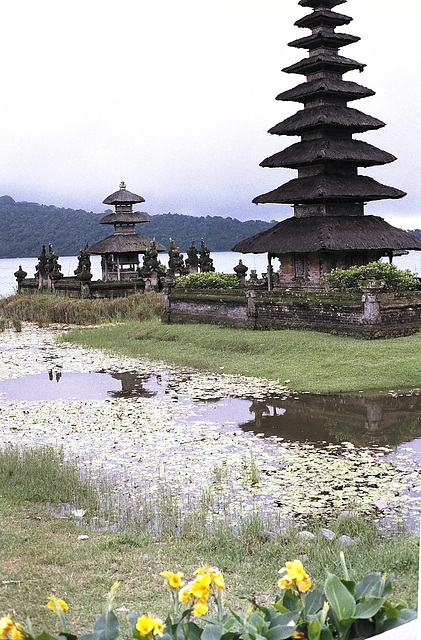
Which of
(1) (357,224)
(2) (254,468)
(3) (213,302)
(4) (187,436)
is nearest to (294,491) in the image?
(2) (254,468)

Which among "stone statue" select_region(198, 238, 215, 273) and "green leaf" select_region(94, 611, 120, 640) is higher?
"stone statue" select_region(198, 238, 215, 273)

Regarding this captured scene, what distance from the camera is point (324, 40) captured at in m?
23.5

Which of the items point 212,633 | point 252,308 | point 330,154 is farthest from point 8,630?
point 330,154

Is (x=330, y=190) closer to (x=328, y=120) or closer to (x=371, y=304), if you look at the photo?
(x=328, y=120)

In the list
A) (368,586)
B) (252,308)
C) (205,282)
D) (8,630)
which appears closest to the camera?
(8,630)

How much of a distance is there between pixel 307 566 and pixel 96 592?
141 centimetres

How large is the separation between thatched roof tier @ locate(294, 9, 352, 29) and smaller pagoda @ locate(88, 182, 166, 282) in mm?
14619

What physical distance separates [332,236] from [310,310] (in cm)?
469

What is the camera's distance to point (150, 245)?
35.2 meters

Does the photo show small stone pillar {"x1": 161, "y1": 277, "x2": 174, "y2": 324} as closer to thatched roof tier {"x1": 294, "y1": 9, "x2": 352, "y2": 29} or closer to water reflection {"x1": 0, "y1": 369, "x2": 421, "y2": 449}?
water reflection {"x1": 0, "y1": 369, "x2": 421, "y2": 449}

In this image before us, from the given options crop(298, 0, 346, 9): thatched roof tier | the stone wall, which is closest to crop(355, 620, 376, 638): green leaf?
the stone wall

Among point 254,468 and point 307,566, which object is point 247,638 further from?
point 254,468

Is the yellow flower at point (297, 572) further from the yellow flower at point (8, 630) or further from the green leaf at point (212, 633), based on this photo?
the yellow flower at point (8, 630)

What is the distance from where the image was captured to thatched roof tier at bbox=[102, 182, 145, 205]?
36.3m
